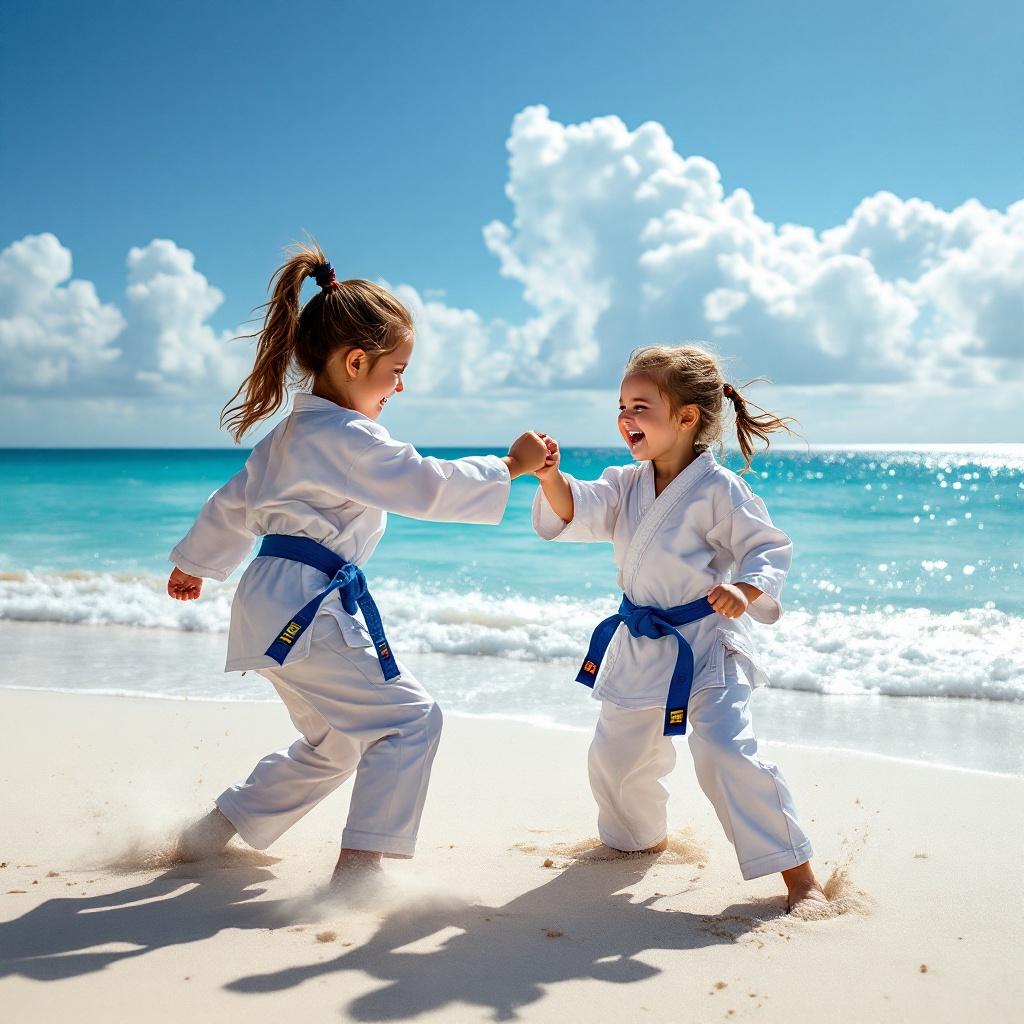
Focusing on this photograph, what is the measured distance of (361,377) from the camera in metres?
2.80

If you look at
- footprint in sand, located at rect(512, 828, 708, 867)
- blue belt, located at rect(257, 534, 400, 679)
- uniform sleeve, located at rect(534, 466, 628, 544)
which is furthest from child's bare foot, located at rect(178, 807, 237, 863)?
uniform sleeve, located at rect(534, 466, 628, 544)

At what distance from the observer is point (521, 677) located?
19.3 ft

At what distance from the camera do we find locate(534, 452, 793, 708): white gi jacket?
2754mm

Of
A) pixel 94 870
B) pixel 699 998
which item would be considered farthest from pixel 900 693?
pixel 94 870

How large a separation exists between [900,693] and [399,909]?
12.7 feet

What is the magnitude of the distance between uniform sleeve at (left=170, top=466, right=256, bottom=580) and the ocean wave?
3666 millimetres

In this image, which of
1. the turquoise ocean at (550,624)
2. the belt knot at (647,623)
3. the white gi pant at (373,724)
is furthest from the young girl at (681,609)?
the turquoise ocean at (550,624)

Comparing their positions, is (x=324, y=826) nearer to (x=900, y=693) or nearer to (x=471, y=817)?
(x=471, y=817)

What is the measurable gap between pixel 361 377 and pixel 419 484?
383 mm

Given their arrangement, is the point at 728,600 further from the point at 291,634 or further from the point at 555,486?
the point at 291,634

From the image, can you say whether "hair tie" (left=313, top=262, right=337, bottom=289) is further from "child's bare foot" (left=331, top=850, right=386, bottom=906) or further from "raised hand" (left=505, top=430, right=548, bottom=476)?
"child's bare foot" (left=331, top=850, right=386, bottom=906)

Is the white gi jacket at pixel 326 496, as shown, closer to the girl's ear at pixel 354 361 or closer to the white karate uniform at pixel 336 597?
the white karate uniform at pixel 336 597

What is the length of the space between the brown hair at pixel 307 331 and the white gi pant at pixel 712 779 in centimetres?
126

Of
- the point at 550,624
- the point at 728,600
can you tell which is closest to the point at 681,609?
the point at 728,600
